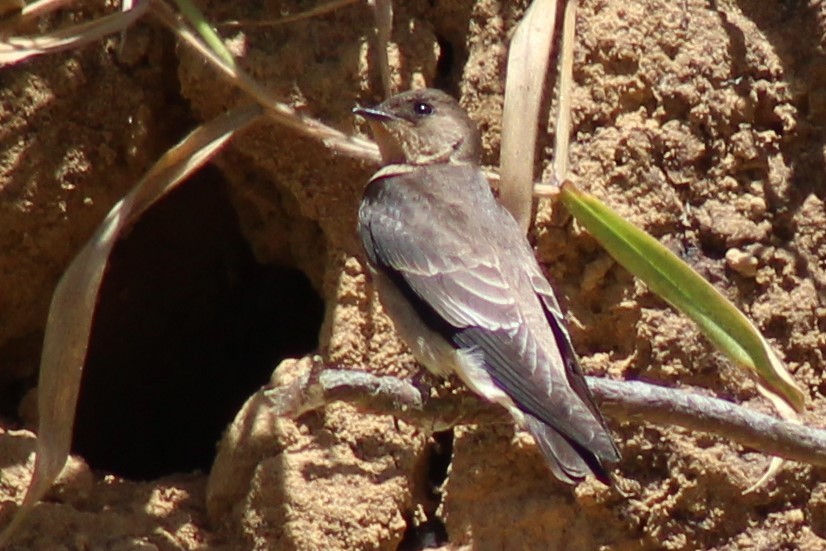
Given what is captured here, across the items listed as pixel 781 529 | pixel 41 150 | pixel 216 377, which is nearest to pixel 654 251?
pixel 781 529

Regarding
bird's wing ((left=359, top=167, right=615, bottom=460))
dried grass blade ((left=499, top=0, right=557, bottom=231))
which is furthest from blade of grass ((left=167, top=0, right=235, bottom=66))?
dried grass blade ((left=499, top=0, right=557, bottom=231))

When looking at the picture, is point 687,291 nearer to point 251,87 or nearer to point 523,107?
point 523,107

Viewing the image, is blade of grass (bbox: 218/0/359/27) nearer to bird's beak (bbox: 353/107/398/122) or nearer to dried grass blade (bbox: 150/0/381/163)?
dried grass blade (bbox: 150/0/381/163)

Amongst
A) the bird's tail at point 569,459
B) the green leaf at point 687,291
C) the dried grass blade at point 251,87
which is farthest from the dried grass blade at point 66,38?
the bird's tail at point 569,459

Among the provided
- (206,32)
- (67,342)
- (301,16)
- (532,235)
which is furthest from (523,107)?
(67,342)

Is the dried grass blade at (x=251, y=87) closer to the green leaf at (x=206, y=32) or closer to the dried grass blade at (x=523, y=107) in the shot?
the green leaf at (x=206, y=32)
